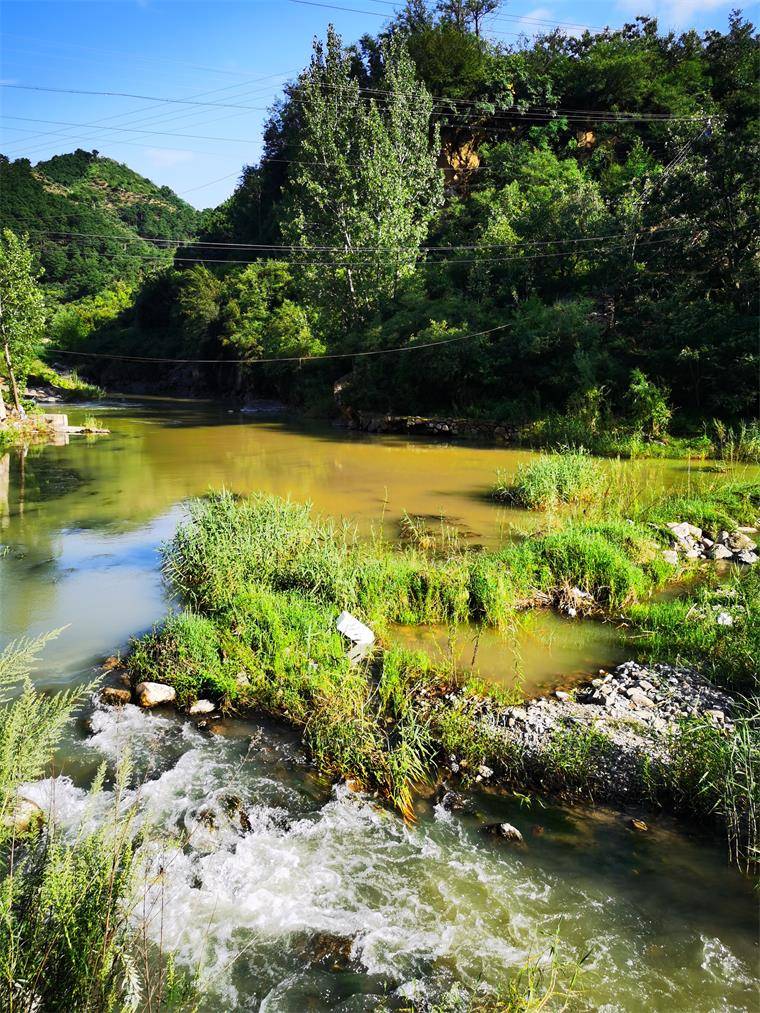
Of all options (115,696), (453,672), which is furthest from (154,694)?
(453,672)

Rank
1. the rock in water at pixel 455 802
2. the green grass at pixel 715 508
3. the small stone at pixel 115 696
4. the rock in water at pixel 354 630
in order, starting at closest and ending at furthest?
the rock in water at pixel 455 802 → the small stone at pixel 115 696 → the rock in water at pixel 354 630 → the green grass at pixel 715 508

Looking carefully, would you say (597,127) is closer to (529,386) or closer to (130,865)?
(529,386)

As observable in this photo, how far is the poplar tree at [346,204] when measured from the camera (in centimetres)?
2764

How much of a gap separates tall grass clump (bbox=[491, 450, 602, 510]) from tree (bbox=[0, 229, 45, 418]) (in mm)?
21272

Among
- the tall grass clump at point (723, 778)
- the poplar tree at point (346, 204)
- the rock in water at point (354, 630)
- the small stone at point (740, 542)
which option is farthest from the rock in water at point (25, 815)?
the poplar tree at point (346, 204)

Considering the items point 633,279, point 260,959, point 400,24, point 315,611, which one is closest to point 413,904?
point 260,959

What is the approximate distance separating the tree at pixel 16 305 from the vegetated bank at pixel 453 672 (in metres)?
20.4

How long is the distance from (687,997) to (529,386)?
20685 millimetres

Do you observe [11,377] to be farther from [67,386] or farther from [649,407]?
[649,407]

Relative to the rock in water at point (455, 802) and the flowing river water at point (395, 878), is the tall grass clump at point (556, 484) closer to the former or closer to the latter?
the flowing river water at point (395, 878)

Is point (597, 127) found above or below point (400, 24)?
below

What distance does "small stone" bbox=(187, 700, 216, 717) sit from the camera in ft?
18.8

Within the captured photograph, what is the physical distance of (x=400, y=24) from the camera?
142 feet

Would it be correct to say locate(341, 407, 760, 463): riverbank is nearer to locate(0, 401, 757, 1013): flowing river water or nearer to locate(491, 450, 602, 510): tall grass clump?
locate(491, 450, 602, 510): tall grass clump
